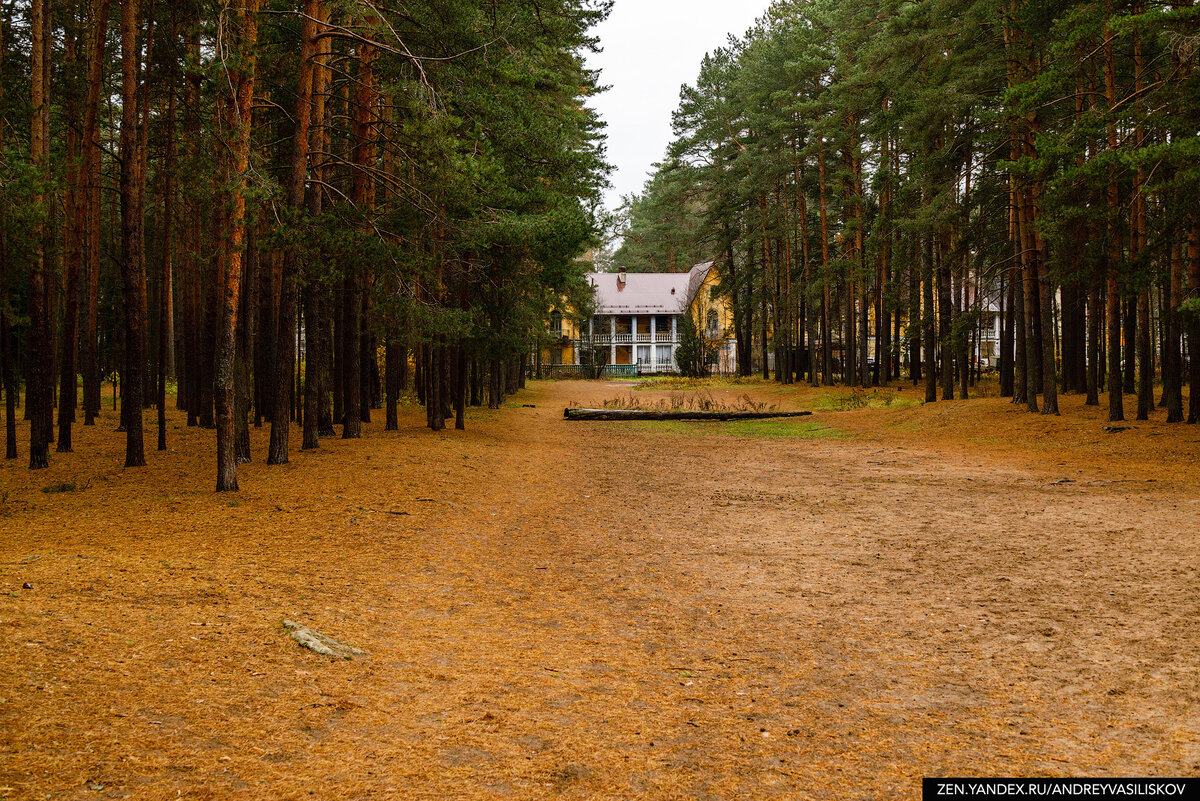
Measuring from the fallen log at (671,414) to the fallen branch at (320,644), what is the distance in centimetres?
1958

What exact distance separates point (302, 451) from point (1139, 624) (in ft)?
38.4

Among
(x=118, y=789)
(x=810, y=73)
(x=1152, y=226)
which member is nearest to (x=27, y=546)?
(x=118, y=789)

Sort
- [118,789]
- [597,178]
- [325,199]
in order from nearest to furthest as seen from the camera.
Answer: [118,789]
[325,199]
[597,178]

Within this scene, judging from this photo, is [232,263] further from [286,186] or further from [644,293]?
[644,293]

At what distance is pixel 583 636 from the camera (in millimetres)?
5172

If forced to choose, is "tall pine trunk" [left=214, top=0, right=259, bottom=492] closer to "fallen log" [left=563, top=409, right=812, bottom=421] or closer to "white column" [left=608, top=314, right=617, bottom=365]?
"fallen log" [left=563, top=409, right=812, bottom=421]

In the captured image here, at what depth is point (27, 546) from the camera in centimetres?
627

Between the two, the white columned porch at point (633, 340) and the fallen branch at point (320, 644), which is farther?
the white columned porch at point (633, 340)

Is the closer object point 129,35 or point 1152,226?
point 129,35

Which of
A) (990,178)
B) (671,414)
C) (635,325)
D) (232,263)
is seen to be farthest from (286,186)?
(635,325)

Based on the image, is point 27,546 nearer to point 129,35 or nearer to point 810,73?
point 129,35

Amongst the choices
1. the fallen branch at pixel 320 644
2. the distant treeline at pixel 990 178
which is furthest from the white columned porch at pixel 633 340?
the fallen branch at pixel 320 644

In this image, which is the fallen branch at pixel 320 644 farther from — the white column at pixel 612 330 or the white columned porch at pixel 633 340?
the white columned porch at pixel 633 340

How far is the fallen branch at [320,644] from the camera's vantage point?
4480mm
